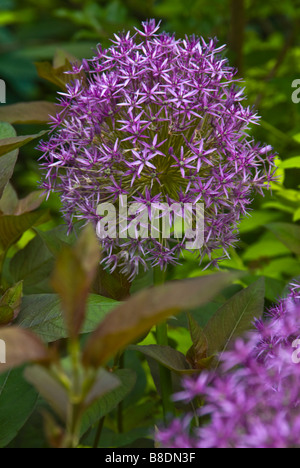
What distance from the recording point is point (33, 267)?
91 centimetres

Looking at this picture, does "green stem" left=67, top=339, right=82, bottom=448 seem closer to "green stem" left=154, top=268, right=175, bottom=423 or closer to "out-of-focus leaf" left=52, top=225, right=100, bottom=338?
"out-of-focus leaf" left=52, top=225, right=100, bottom=338

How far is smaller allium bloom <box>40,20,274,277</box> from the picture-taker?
0.72m

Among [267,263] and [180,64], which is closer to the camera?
[180,64]

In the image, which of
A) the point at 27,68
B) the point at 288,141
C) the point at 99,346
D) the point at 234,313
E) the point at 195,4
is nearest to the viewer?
the point at 99,346

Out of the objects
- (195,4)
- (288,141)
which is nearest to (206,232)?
(288,141)

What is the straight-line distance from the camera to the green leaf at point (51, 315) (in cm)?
62

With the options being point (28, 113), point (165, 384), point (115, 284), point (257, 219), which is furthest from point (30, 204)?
point (257, 219)

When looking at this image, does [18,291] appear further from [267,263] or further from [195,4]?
[195,4]

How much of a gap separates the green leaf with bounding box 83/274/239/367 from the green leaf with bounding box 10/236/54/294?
514mm

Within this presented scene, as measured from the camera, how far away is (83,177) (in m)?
0.74

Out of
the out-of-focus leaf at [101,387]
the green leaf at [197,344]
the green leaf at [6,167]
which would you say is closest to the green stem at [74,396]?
the out-of-focus leaf at [101,387]

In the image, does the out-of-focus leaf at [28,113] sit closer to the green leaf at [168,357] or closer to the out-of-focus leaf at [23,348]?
the green leaf at [168,357]

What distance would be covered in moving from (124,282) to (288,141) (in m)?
0.78

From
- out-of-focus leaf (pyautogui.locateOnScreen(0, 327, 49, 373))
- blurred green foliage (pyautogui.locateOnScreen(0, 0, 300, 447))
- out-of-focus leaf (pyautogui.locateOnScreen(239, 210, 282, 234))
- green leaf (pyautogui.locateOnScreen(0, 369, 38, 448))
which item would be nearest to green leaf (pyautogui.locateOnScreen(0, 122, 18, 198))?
blurred green foliage (pyautogui.locateOnScreen(0, 0, 300, 447))
